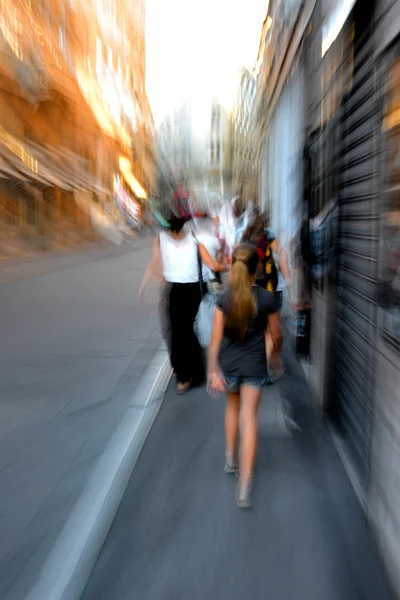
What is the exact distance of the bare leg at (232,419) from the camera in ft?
13.7

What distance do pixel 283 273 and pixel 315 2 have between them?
2.81m

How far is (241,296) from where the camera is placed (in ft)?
12.1

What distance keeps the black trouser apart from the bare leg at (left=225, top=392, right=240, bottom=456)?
7.39 feet

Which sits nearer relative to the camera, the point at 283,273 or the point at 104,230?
the point at 283,273

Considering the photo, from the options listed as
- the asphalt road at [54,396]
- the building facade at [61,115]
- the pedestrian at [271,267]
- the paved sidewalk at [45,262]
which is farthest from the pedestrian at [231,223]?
the building facade at [61,115]

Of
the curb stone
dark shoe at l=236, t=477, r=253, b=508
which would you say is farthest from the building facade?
dark shoe at l=236, t=477, r=253, b=508

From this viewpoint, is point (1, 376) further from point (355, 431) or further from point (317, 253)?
point (355, 431)

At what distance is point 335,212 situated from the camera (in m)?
5.34

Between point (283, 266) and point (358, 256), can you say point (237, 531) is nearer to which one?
point (358, 256)

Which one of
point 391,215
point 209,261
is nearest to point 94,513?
point 391,215

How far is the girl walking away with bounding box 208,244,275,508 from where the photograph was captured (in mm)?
3734

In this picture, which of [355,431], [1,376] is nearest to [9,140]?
[1,376]

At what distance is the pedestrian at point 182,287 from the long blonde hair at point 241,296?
237 centimetres

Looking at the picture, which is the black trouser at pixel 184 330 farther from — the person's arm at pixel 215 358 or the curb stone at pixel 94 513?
the person's arm at pixel 215 358
